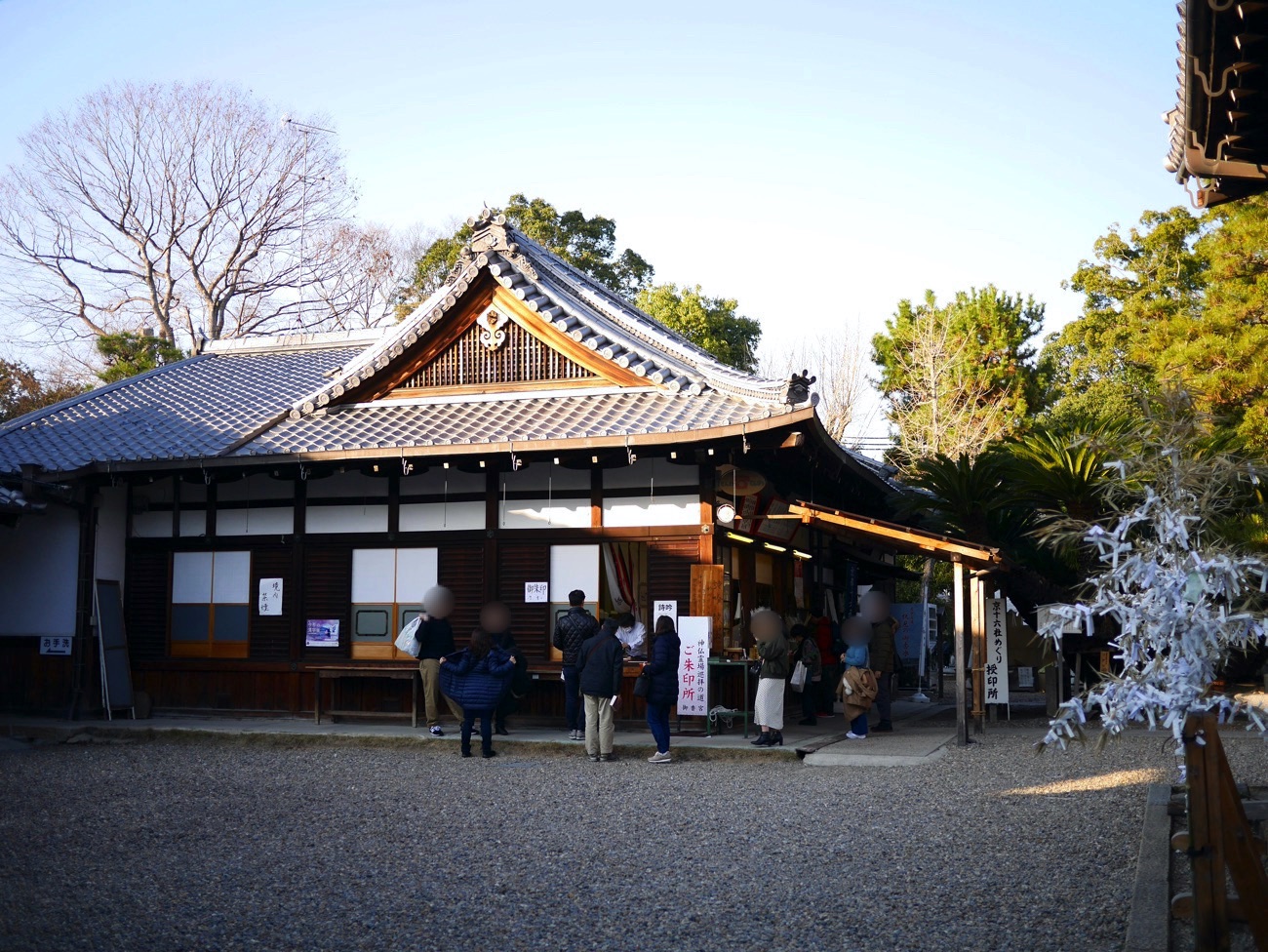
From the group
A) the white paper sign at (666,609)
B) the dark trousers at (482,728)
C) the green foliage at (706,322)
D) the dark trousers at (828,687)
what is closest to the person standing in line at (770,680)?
the white paper sign at (666,609)

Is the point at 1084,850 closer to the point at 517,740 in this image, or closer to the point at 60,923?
the point at 60,923

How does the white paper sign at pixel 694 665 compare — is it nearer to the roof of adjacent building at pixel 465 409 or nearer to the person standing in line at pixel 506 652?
the person standing in line at pixel 506 652

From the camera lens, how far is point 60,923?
5883 millimetres

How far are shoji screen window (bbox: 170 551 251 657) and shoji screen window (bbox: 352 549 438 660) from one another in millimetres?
1676

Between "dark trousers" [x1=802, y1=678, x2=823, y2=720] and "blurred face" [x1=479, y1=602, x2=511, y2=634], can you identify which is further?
"dark trousers" [x1=802, y1=678, x2=823, y2=720]

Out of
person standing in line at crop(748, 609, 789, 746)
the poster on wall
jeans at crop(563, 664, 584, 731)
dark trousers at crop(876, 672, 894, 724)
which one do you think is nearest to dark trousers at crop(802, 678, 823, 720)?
dark trousers at crop(876, 672, 894, 724)

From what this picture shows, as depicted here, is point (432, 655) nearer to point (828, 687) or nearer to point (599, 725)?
point (599, 725)

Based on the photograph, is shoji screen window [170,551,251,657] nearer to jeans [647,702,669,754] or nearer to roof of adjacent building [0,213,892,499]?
roof of adjacent building [0,213,892,499]

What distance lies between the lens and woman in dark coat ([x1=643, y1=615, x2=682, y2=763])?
1218 centimetres

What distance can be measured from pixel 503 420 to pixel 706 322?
14404 millimetres

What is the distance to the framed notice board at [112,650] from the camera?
1552cm

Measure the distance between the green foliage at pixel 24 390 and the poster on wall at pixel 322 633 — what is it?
755 inches

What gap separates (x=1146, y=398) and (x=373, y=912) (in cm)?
460

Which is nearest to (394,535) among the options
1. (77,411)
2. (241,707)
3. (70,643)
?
(241,707)
